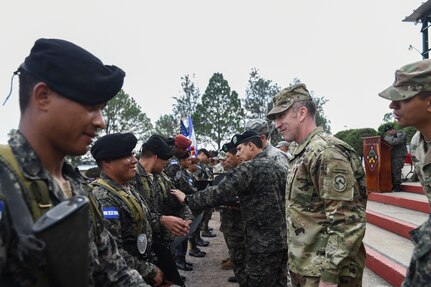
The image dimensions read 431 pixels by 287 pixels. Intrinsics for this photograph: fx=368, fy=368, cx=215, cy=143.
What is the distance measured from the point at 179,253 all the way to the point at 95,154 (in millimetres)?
4441

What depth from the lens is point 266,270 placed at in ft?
13.3

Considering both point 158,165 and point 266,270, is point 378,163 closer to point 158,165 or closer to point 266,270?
point 266,270

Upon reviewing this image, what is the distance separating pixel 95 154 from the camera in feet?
9.94

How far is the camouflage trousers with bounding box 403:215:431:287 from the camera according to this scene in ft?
4.72

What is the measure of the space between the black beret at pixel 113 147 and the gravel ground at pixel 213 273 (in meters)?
3.54

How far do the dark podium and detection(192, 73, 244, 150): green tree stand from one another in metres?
39.1

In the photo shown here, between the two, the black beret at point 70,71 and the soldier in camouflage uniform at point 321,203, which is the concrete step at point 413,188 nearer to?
the soldier in camouflage uniform at point 321,203

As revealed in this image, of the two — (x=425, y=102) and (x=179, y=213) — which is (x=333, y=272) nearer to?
(x=425, y=102)

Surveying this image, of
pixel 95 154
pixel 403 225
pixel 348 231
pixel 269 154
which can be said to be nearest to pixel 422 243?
pixel 348 231

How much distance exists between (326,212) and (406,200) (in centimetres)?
584

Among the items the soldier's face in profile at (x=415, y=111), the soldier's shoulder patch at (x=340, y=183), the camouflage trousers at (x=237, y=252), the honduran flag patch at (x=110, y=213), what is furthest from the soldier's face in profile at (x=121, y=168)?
the camouflage trousers at (x=237, y=252)

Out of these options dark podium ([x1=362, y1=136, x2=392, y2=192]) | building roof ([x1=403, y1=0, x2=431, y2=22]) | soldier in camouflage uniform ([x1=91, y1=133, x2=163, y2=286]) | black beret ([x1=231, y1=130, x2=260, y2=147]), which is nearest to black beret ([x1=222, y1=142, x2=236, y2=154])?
black beret ([x1=231, y1=130, x2=260, y2=147])

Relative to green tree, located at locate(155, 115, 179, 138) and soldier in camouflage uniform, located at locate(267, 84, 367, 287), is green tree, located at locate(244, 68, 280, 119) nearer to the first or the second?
green tree, located at locate(155, 115, 179, 138)

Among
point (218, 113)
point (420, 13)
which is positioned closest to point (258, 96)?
point (218, 113)
